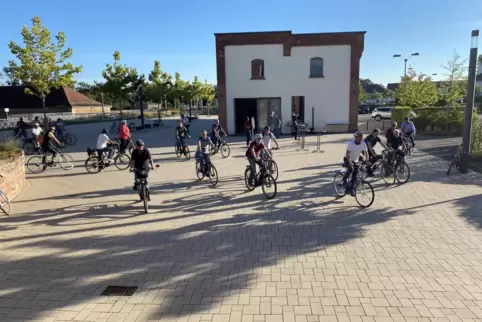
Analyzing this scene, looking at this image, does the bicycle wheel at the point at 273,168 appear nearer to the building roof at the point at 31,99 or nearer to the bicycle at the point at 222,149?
the bicycle at the point at 222,149

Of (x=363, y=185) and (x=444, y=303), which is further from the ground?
(x=363, y=185)

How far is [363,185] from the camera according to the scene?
7926 millimetres

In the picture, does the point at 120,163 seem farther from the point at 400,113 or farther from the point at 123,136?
the point at 400,113

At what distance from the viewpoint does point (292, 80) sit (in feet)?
80.2

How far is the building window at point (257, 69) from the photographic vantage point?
24141 millimetres

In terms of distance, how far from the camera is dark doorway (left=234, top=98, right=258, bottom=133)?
24703 millimetres

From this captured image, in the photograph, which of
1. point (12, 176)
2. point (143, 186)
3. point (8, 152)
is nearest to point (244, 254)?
point (143, 186)

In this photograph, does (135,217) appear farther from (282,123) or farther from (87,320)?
(282,123)

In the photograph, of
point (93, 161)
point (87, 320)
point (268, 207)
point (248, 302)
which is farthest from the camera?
point (93, 161)

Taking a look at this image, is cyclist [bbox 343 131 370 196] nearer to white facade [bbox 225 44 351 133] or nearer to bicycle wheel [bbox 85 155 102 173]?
bicycle wheel [bbox 85 155 102 173]

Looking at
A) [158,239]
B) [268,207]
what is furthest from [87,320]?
[268,207]

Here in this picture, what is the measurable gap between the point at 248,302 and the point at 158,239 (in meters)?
2.53

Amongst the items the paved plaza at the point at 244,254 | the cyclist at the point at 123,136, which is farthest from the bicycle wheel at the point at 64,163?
the paved plaza at the point at 244,254

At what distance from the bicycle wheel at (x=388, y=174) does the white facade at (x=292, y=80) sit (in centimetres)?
1461
